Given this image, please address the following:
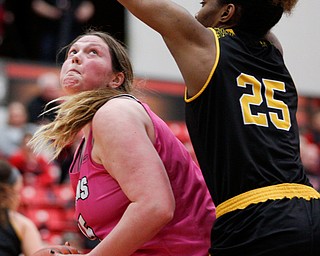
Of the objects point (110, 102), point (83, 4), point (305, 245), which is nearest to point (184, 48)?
point (110, 102)

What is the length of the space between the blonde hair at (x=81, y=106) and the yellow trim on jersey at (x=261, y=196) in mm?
696

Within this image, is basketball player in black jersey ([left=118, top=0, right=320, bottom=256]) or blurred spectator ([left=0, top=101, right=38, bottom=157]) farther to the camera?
blurred spectator ([left=0, top=101, right=38, bottom=157])

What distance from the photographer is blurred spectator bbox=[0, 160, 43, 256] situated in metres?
5.28

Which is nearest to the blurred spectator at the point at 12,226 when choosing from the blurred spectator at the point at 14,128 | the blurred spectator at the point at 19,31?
the blurred spectator at the point at 14,128

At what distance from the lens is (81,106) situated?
305cm

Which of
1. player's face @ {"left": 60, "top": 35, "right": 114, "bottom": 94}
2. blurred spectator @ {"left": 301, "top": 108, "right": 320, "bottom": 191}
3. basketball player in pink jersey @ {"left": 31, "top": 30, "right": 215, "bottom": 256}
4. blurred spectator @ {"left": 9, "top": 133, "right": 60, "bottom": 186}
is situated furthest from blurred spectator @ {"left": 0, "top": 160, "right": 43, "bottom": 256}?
blurred spectator @ {"left": 301, "top": 108, "right": 320, "bottom": 191}

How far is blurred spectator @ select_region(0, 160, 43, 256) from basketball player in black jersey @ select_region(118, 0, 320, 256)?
9.13 feet

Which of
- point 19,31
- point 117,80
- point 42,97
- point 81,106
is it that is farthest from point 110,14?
point 81,106

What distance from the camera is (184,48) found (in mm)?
2764

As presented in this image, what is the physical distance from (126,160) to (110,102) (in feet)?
1.00

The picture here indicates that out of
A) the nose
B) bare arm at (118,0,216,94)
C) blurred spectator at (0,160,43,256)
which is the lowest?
blurred spectator at (0,160,43,256)

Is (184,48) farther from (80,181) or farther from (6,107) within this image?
(6,107)

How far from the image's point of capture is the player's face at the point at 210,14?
300cm

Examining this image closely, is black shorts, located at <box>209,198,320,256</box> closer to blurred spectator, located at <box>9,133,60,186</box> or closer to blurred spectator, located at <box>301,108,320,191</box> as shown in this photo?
blurred spectator, located at <box>9,133,60,186</box>
